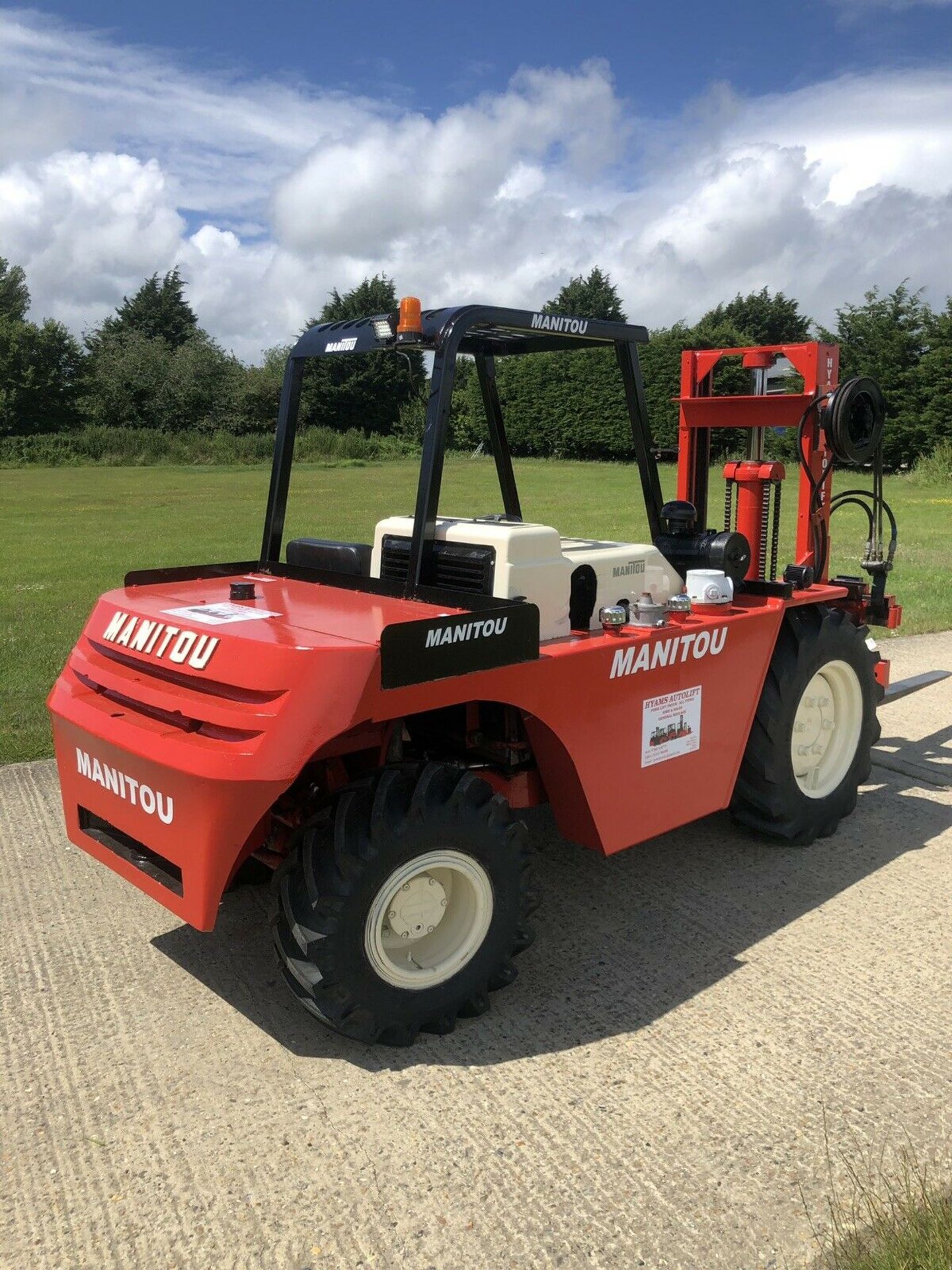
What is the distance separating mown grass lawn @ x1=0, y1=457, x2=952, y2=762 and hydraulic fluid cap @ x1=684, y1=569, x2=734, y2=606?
1.76m

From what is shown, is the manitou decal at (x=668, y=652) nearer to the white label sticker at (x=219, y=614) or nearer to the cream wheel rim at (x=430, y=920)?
the cream wheel rim at (x=430, y=920)

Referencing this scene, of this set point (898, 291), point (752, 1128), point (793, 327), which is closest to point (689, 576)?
point (752, 1128)

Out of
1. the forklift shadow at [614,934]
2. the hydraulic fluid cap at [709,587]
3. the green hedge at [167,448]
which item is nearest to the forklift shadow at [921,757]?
the forklift shadow at [614,934]

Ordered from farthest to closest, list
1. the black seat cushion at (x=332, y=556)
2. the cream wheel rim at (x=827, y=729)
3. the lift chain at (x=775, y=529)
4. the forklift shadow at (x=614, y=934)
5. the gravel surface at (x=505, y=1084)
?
the lift chain at (x=775, y=529) < the cream wheel rim at (x=827, y=729) < the black seat cushion at (x=332, y=556) < the forklift shadow at (x=614, y=934) < the gravel surface at (x=505, y=1084)

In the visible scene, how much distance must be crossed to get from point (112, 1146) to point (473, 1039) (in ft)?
3.46

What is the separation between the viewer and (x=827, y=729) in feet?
16.3

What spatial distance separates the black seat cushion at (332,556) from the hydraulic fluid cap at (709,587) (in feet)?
4.06

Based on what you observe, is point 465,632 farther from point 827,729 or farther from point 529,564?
point 827,729

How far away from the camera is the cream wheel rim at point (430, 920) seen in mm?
3152

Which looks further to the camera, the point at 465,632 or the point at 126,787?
the point at 126,787

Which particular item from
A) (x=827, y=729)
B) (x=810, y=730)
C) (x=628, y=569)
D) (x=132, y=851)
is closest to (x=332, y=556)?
(x=628, y=569)

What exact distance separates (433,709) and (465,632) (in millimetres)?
428

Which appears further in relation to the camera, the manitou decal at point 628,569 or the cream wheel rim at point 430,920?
the manitou decal at point 628,569

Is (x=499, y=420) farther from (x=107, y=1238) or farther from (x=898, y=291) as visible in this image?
(x=898, y=291)
